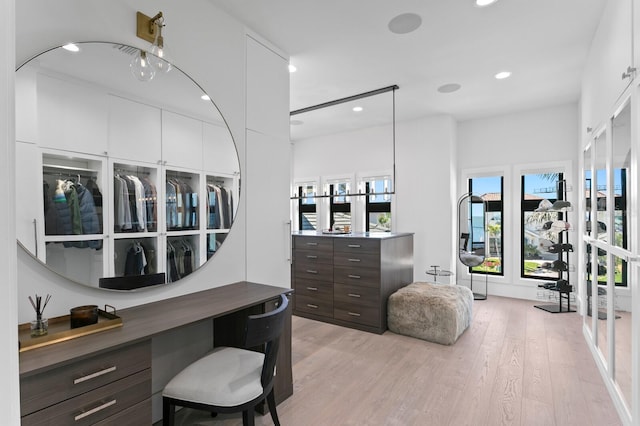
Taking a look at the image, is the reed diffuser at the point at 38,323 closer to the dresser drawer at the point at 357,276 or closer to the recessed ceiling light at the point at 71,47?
the recessed ceiling light at the point at 71,47

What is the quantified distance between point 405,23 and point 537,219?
12.5 ft

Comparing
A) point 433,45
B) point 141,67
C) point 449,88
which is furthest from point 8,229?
point 449,88

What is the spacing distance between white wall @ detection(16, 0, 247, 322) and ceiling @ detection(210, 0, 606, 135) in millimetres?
312

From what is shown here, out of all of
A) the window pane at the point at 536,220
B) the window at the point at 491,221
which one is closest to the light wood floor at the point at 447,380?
the window pane at the point at 536,220

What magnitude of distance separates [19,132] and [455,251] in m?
5.43

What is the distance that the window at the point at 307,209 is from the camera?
683 centimetres

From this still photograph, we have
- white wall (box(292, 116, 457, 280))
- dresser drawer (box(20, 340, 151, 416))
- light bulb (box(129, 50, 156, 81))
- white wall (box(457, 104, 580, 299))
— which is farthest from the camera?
white wall (box(292, 116, 457, 280))

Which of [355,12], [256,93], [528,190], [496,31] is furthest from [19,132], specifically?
[528,190]

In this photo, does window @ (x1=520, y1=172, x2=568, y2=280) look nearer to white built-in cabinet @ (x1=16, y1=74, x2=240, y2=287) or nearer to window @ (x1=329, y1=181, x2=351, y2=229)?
window @ (x1=329, y1=181, x2=351, y2=229)

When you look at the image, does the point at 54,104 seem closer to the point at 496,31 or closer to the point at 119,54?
the point at 119,54

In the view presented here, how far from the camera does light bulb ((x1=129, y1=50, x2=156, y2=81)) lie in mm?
1873

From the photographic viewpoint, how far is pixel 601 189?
2553 millimetres

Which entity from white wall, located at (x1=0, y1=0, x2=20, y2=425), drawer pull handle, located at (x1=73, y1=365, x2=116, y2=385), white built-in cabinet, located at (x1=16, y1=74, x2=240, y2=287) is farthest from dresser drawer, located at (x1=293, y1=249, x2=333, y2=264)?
white wall, located at (x1=0, y1=0, x2=20, y2=425)

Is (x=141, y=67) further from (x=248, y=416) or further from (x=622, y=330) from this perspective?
(x=622, y=330)
